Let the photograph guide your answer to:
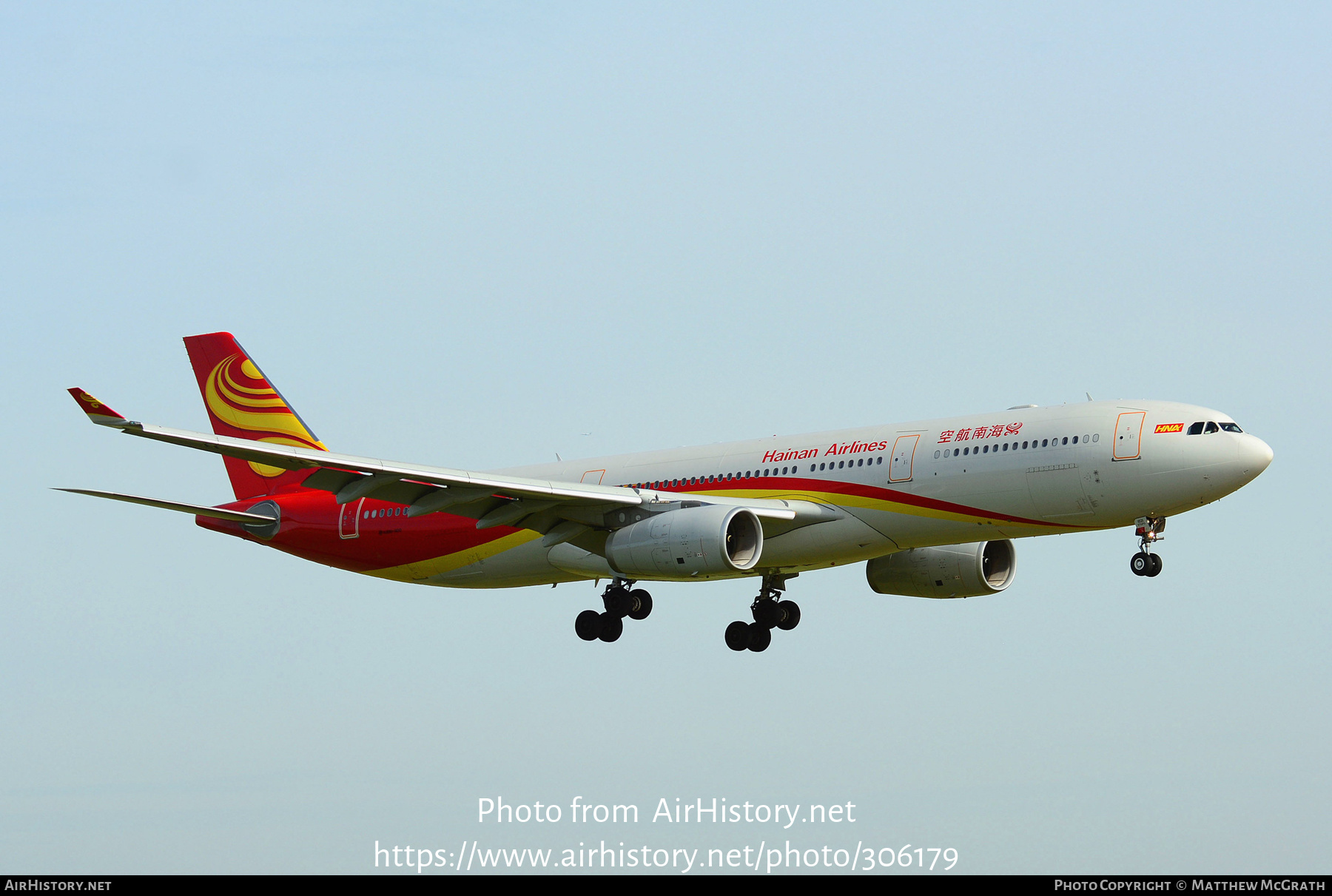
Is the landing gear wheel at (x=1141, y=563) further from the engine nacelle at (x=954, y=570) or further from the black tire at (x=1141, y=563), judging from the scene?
the engine nacelle at (x=954, y=570)

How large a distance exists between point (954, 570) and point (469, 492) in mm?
12638

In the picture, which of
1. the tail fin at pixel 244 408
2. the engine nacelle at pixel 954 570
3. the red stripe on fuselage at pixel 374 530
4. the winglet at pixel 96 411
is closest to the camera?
the winglet at pixel 96 411

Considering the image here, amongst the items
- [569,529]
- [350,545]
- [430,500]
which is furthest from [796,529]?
[350,545]

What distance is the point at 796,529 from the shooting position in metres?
37.5

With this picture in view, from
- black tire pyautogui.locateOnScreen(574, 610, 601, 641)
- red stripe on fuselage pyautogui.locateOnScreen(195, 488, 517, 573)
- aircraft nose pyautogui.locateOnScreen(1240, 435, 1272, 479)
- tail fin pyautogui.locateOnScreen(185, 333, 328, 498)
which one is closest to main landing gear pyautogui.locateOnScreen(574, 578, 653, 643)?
black tire pyautogui.locateOnScreen(574, 610, 601, 641)

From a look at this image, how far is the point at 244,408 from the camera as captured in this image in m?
48.5

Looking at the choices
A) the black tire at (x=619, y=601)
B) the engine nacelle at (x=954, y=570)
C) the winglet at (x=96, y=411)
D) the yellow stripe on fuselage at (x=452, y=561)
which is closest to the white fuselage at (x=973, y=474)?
the yellow stripe on fuselage at (x=452, y=561)

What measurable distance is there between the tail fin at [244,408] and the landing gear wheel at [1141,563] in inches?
926

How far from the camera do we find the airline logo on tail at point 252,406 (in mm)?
47625

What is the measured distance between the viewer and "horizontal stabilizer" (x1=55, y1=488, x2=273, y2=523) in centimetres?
3766

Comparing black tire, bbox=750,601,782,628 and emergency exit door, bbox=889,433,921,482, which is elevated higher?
emergency exit door, bbox=889,433,921,482

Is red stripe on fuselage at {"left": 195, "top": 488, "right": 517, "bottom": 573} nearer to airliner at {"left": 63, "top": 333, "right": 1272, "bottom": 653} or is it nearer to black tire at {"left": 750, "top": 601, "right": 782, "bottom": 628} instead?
airliner at {"left": 63, "top": 333, "right": 1272, "bottom": 653}

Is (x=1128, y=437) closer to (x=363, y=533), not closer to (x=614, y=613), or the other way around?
(x=614, y=613)

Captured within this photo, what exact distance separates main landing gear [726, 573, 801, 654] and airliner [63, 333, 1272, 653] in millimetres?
47
